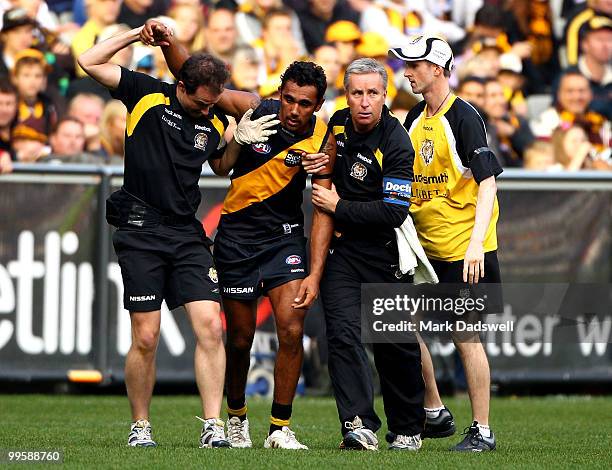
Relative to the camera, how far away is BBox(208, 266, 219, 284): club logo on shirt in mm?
8211

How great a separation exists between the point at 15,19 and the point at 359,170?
7.47m

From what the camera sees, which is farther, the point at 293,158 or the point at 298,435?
the point at 298,435

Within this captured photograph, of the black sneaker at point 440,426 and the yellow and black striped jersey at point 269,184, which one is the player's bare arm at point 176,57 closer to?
the yellow and black striped jersey at point 269,184

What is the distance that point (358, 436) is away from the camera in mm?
7887

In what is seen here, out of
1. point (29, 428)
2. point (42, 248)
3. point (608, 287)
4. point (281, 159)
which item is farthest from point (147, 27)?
point (608, 287)

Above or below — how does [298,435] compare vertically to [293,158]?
below

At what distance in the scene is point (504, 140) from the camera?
15242 millimetres

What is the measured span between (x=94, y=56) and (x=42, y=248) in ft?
14.1

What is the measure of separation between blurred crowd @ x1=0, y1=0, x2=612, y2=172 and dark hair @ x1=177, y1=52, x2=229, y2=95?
5.32 meters

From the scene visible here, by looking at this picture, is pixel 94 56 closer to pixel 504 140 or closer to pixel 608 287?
pixel 608 287

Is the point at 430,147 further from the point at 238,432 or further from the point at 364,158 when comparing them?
the point at 238,432

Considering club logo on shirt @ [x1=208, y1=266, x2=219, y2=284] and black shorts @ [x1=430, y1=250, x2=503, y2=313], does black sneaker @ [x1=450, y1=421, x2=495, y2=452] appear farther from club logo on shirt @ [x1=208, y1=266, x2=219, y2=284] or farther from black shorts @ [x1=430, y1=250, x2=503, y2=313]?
club logo on shirt @ [x1=208, y1=266, x2=219, y2=284]

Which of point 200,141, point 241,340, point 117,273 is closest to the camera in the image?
Result: point 200,141

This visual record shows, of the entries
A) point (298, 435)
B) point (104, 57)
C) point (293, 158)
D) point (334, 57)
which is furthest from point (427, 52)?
point (334, 57)
